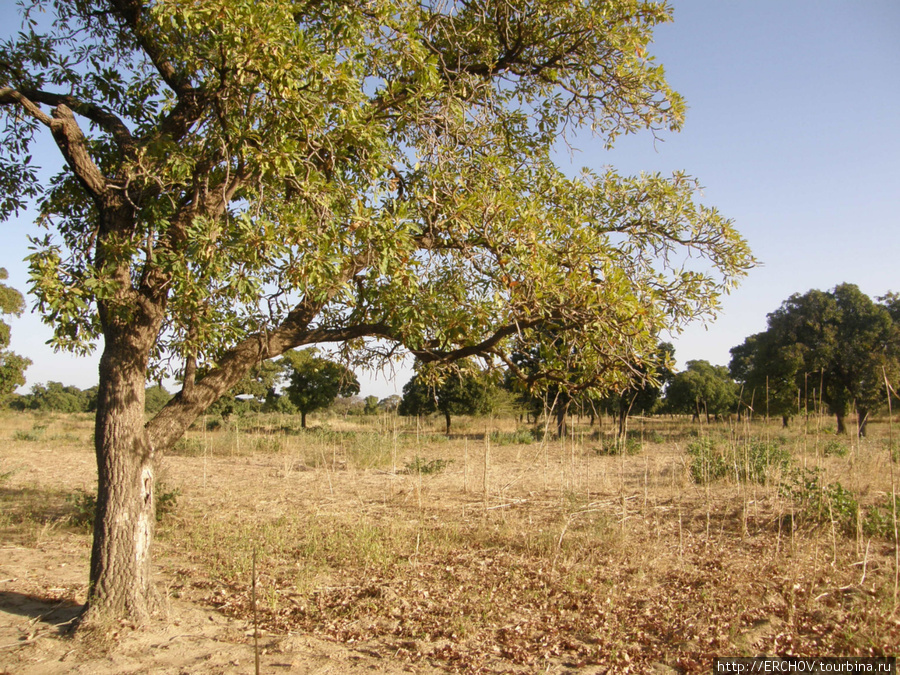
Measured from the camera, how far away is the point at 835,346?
66.0ft

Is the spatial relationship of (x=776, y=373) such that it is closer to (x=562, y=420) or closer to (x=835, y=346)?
(x=835, y=346)

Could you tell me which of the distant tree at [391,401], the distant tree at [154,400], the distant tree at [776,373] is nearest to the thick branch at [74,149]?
the distant tree at [391,401]

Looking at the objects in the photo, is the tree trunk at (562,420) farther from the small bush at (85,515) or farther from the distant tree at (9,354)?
the distant tree at (9,354)

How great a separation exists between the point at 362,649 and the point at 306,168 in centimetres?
355

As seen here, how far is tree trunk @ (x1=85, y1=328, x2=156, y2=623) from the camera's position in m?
3.80

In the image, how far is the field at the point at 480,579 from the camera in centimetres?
351

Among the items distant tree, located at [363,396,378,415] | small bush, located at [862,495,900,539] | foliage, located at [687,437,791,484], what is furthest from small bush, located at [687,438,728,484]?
distant tree, located at [363,396,378,415]

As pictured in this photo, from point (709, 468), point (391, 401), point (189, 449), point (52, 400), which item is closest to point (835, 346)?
point (709, 468)

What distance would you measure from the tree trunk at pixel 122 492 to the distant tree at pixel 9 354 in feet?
70.4

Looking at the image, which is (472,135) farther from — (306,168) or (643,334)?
(643,334)

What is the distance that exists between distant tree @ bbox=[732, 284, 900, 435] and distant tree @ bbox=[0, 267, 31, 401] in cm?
2865

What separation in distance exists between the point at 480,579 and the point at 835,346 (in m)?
21.0

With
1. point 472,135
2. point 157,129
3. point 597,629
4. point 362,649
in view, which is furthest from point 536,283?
point 157,129

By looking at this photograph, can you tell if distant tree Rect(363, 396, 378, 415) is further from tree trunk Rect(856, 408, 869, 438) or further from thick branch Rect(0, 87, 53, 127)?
thick branch Rect(0, 87, 53, 127)
